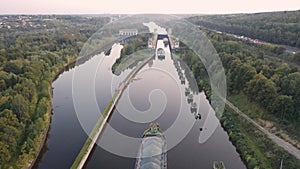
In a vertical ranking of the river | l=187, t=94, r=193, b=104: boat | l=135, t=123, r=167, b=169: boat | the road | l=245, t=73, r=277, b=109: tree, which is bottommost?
the river

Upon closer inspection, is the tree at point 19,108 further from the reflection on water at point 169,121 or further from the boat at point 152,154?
the boat at point 152,154

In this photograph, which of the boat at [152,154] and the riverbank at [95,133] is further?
the riverbank at [95,133]

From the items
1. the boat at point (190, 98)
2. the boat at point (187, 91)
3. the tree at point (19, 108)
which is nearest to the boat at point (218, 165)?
the boat at point (190, 98)

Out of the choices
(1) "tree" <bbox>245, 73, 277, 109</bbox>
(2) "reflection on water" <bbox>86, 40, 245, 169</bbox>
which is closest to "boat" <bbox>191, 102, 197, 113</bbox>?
(2) "reflection on water" <bbox>86, 40, 245, 169</bbox>

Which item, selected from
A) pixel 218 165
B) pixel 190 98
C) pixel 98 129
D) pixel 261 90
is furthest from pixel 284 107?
pixel 98 129

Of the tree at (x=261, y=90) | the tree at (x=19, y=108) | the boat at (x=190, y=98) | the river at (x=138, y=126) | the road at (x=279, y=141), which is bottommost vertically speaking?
the river at (x=138, y=126)

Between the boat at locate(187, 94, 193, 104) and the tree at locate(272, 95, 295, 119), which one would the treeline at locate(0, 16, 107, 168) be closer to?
the boat at locate(187, 94, 193, 104)

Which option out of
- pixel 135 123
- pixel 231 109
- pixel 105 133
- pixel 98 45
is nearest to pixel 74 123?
pixel 105 133

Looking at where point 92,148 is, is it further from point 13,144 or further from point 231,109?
point 231,109

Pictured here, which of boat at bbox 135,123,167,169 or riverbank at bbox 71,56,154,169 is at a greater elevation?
boat at bbox 135,123,167,169
